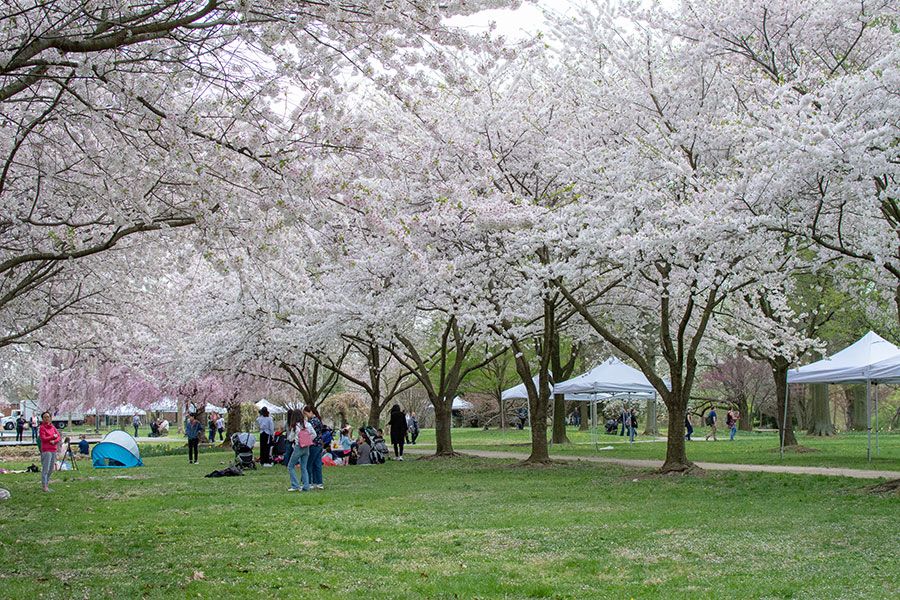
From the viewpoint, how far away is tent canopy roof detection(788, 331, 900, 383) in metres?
18.5

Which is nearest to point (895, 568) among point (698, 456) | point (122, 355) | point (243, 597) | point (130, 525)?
point (243, 597)

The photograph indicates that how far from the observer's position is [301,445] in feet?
47.8

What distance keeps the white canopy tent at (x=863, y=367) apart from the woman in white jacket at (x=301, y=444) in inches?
435

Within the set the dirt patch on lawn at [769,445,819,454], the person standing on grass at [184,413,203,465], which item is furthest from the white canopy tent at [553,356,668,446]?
the person standing on grass at [184,413,203,465]

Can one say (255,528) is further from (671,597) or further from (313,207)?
(671,597)

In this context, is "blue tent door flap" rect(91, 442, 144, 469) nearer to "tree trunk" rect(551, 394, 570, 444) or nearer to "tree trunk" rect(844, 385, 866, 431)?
"tree trunk" rect(551, 394, 570, 444)

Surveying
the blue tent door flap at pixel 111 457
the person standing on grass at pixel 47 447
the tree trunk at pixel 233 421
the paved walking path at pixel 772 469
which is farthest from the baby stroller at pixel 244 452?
the tree trunk at pixel 233 421

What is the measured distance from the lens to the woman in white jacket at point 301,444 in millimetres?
14555

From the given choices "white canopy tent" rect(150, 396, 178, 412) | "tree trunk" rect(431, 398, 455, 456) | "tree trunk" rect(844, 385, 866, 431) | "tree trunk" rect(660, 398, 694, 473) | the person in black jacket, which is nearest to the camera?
"tree trunk" rect(660, 398, 694, 473)

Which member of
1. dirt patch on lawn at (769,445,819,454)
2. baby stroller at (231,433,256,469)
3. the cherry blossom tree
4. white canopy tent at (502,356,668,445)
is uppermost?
the cherry blossom tree

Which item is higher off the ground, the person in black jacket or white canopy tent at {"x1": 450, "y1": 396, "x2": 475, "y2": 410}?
the person in black jacket

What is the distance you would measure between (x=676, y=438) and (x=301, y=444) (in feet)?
22.0

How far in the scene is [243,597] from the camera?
641 centimetres

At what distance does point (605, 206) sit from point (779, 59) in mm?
3603
